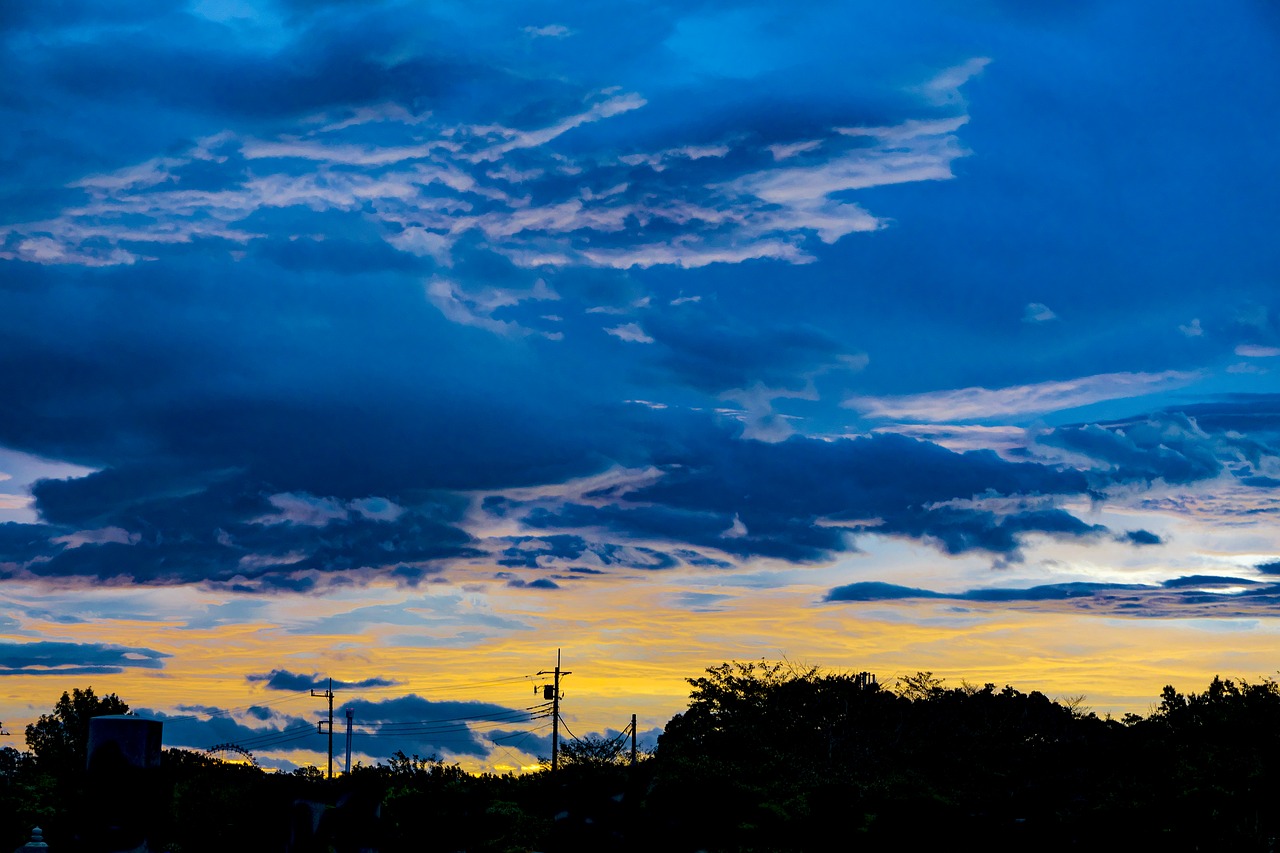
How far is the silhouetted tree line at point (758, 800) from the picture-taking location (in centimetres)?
1734

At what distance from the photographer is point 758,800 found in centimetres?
2439

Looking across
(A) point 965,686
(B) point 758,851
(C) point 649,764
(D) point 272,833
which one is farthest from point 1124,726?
(D) point 272,833

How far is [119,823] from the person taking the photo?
8.38 metres

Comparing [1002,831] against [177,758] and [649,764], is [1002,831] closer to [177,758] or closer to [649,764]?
[649,764]

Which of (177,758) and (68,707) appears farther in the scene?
(68,707)

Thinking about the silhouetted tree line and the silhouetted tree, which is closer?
the silhouetted tree line

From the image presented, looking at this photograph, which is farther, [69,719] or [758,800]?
[69,719]

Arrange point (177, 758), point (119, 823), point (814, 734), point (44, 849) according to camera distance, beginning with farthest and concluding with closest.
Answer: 1. point (814, 734)
2. point (177, 758)
3. point (44, 849)
4. point (119, 823)

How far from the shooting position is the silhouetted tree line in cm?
1734

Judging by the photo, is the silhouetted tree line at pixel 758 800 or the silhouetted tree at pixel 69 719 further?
the silhouetted tree at pixel 69 719

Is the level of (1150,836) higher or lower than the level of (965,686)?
lower

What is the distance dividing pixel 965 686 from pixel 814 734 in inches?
337

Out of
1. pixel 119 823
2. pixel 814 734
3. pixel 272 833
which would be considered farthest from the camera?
pixel 814 734

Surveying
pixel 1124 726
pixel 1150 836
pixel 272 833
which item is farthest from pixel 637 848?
pixel 1124 726
